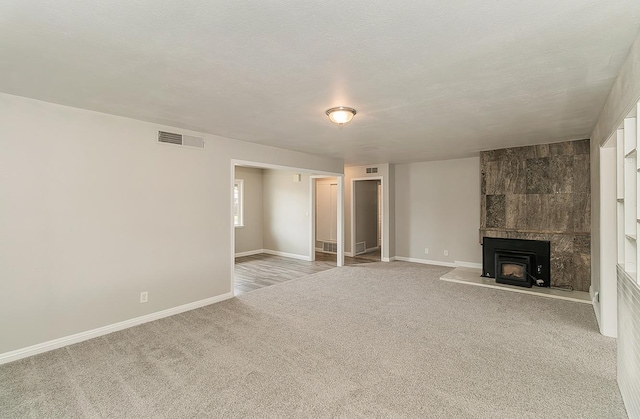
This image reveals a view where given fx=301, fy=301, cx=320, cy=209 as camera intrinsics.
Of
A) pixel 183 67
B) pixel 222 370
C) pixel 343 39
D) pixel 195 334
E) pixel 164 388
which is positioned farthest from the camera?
pixel 195 334

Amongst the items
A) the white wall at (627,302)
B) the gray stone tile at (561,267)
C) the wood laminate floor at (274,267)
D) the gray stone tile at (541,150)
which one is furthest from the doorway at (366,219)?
the white wall at (627,302)

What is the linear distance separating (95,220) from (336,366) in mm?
2969

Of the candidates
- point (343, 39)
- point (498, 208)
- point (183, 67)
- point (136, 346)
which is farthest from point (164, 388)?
point (498, 208)

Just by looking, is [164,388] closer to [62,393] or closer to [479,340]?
[62,393]

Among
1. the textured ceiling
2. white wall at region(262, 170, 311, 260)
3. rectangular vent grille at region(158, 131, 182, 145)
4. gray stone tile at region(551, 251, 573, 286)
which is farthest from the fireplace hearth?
rectangular vent grille at region(158, 131, 182, 145)

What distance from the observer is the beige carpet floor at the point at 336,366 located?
2.14 meters

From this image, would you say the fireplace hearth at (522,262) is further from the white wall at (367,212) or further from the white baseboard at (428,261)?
the white wall at (367,212)

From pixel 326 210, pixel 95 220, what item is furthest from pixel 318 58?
pixel 326 210

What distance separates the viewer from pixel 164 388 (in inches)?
92.7

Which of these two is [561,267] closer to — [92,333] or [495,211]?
[495,211]

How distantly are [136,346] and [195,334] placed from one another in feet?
1.83

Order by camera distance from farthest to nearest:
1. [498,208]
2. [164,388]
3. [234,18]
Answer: [498,208] < [164,388] < [234,18]

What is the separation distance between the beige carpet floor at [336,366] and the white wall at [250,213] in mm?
4078

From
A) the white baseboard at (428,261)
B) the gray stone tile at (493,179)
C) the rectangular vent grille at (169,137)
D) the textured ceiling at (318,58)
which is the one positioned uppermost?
the textured ceiling at (318,58)
